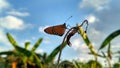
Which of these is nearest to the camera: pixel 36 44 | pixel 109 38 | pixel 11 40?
pixel 109 38

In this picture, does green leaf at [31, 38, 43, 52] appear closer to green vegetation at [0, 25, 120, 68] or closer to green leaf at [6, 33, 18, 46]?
green vegetation at [0, 25, 120, 68]

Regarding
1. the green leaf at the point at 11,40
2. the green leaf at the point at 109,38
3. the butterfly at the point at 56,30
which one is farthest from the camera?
the green leaf at the point at 11,40

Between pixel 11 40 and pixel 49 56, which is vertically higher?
pixel 11 40

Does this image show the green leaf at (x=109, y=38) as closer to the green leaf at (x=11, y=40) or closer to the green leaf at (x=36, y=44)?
the green leaf at (x=11, y=40)

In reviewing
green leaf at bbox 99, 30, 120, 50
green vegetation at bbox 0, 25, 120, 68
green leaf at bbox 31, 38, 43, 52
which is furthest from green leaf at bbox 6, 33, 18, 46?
green leaf at bbox 99, 30, 120, 50

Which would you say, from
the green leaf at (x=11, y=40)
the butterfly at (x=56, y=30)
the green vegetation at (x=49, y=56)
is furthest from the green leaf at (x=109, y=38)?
the green leaf at (x=11, y=40)

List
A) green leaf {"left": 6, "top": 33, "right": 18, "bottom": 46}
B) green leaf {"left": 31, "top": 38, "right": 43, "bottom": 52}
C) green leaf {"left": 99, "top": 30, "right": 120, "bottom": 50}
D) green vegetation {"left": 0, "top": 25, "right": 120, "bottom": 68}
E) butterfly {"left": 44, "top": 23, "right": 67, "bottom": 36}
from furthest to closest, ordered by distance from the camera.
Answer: green leaf {"left": 31, "top": 38, "right": 43, "bottom": 52}, green leaf {"left": 6, "top": 33, "right": 18, "bottom": 46}, green leaf {"left": 99, "top": 30, "right": 120, "bottom": 50}, green vegetation {"left": 0, "top": 25, "right": 120, "bottom": 68}, butterfly {"left": 44, "top": 23, "right": 67, "bottom": 36}

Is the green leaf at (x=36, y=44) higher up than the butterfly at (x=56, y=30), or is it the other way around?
the green leaf at (x=36, y=44)

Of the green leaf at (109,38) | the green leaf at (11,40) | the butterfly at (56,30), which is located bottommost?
the butterfly at (56,30)

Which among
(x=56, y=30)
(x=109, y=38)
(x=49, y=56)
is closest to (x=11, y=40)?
(x=49, y=56)

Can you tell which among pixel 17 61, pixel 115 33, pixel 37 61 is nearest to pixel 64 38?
pixel 115 33

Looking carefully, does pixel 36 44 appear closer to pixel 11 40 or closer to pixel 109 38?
pixel 11 40
